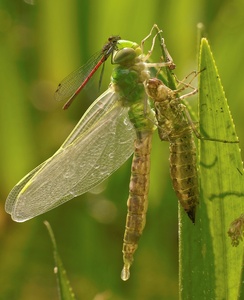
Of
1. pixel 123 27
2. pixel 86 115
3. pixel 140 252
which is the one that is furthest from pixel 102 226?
pixel 123 27

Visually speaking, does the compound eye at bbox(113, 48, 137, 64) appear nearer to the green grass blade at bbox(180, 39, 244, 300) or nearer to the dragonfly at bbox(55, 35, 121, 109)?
the dragonfly at bbox(55, 35, 121, 109)

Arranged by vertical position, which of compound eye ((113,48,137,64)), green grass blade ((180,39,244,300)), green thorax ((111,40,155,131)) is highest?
compound eye ((113,48,137,64))

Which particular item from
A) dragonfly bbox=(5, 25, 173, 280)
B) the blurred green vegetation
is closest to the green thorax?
dragonfly bbox=(5, 25, 173, 280)

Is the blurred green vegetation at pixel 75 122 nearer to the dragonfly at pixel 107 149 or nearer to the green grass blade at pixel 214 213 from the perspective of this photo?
the dragonfly at pixel 107 149

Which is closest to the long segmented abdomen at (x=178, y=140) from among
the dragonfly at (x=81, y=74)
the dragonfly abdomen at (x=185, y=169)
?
the dragonfly abdomen at (x=185, y=169)

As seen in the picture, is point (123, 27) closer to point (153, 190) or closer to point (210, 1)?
point (210, 1)

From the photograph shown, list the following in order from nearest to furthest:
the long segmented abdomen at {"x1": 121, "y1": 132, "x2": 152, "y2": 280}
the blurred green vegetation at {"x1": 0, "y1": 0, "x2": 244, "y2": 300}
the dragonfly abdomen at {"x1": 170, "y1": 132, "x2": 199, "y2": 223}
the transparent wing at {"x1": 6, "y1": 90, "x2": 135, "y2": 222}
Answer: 1. the dragonfly abdomen at {"x1": 170, "y1": 132, "x2": 199, "y2": 223}
2. the long segmented abdomen at {"x1": 121, "y1": 132, "x2": 152, "y2": 280}
3. the transparent wing at {"x1": 6, "y1": 90, "x2": 135, "y2": 222}
4. the blurred green vegetation at {"x1": 0, "y1": 0, "x2": 244, "y2": 300}

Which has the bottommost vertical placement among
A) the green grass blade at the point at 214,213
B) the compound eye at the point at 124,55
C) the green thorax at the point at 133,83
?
the green grass blade at the point at 214,213

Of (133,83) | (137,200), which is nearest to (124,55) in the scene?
(133,83)

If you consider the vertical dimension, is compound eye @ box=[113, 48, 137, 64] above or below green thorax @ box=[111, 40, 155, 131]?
above
